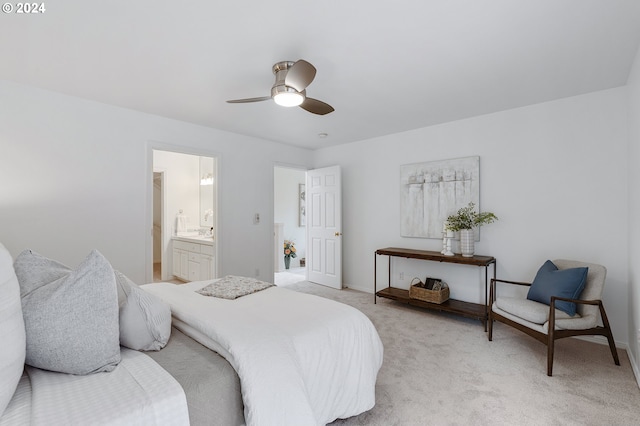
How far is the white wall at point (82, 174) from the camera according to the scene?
2711mm

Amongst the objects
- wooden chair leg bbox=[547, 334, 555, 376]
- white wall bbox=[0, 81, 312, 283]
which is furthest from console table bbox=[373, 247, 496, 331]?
white wall bbox=[0, 81, 312, 283]

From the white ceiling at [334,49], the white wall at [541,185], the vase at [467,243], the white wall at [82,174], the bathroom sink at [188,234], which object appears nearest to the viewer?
the white ceiling at [334,49]

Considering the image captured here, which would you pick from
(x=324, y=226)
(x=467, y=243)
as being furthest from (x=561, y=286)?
(x=324, y=226)

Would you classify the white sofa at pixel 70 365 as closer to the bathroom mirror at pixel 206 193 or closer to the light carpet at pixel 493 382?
the light carpet at pixel 493 382

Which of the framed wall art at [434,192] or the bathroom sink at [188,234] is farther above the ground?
the framed wall art at [434,192]

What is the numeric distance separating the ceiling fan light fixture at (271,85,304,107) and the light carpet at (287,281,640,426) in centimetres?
225

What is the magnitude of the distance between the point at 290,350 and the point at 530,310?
2.24 meters

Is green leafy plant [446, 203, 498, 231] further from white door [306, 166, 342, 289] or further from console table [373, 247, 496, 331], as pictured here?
white door [306, 166, 342, 289]

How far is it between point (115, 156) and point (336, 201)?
3.05 metres

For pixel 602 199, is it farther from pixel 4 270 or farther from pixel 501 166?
pixel 4 270

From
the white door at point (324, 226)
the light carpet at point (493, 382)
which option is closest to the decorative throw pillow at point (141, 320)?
the light carpet at point (493, 382)

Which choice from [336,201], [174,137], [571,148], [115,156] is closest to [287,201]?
[336,201]

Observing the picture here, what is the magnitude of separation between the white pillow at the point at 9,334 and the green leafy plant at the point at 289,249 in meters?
5.58

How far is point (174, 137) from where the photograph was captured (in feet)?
12.3
